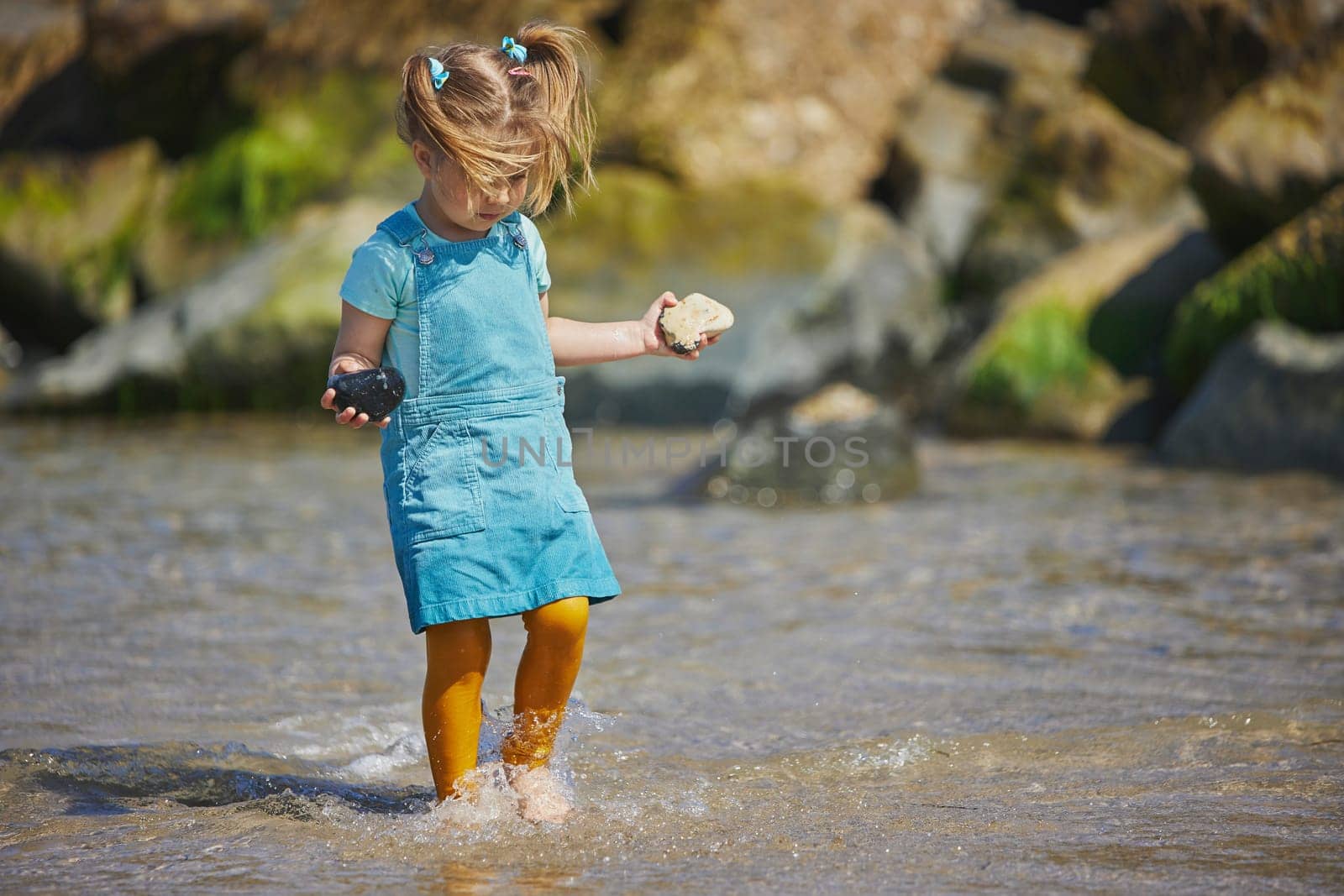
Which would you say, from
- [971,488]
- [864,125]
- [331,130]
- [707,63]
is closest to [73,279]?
[331,130]

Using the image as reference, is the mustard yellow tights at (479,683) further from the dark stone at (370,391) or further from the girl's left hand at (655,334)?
the girl's left hand at (655,334)

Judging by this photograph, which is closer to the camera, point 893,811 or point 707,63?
point 893,811

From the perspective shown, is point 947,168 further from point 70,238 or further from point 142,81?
point 70,238

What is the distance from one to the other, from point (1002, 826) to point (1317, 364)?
5.78 m

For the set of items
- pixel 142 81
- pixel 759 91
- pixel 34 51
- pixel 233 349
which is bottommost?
pixel 233 349

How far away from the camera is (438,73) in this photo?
2830 millimetres

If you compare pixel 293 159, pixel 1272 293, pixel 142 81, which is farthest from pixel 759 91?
pixel 142 81

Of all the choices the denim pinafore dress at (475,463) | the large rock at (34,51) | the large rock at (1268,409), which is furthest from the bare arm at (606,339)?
the large rock at (34,51)

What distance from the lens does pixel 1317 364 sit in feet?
25.3

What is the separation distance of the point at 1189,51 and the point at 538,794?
28.7 ft

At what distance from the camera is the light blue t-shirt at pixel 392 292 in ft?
9.25

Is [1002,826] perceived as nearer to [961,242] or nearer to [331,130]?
[961,242]

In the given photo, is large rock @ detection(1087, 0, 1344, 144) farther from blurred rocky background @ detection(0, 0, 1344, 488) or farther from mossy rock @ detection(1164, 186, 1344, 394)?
mossy rock @ detection(1164, 186, 1344, 394)

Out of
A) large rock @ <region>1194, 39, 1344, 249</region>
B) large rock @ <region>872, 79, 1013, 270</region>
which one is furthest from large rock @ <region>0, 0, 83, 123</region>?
large rock @ <region>1194, 39, 1344, 249</region>
